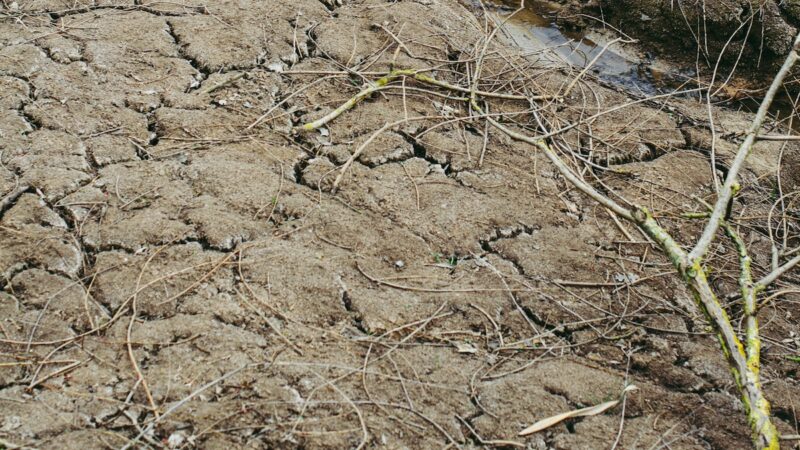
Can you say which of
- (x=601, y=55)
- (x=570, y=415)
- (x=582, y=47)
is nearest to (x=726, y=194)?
(x=570, y=415)

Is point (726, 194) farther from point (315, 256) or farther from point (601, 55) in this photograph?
point (601, 55)

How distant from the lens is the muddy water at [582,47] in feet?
16.4

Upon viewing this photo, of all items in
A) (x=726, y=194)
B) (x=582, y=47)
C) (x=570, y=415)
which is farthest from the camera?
(x=582, y=47)

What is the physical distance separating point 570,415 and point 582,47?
361cm

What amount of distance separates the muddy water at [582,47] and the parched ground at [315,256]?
1018mm

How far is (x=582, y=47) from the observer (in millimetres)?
5340

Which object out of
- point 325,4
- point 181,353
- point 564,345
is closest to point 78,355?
point 181,353

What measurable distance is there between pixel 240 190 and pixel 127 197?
425 mm

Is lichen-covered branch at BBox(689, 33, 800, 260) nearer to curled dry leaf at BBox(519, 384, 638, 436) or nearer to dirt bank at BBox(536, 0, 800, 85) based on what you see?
curled dry leaf at BBox(519, 384, 638, 436)

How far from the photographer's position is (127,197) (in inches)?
112

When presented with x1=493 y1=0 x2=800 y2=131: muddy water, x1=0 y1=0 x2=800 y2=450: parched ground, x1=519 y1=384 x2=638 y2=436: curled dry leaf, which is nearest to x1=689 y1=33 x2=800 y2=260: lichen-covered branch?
x1=0 y1=0 x2=800 y2=450: parched ground

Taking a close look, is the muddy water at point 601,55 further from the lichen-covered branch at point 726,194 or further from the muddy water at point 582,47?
the lichen-covered branch at point 726,194

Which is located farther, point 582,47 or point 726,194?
point 582,47

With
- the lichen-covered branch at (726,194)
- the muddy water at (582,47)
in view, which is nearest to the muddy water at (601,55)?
the muddy water at (582,47)
